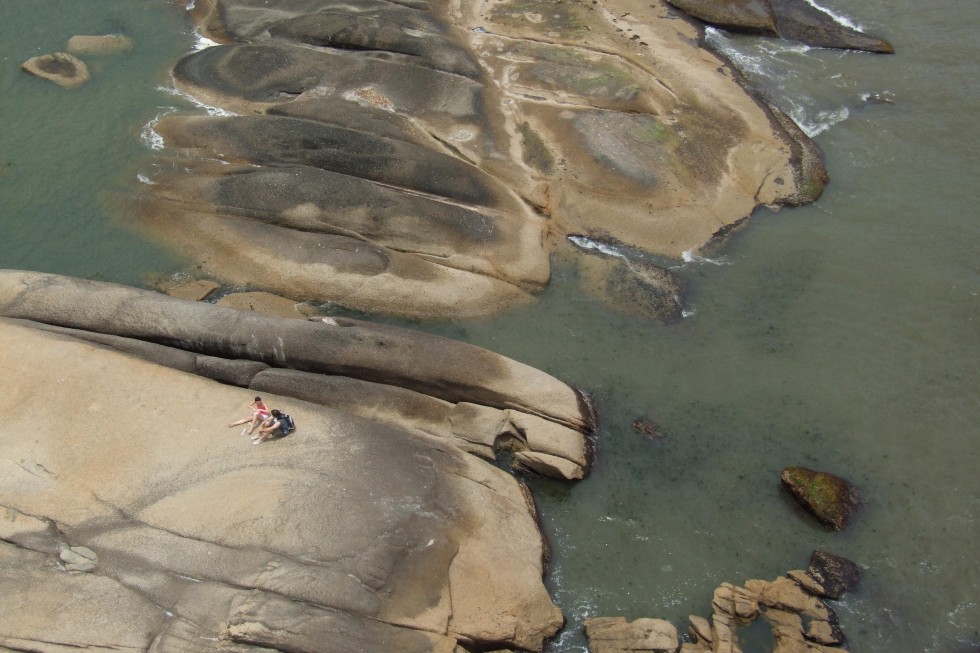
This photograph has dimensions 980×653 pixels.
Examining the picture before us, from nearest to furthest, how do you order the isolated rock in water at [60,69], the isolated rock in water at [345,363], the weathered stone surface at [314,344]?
the isolated rock in water at [345,363]
the weathered stone surface at [314,344]
the isolated rock in water at [60,69]

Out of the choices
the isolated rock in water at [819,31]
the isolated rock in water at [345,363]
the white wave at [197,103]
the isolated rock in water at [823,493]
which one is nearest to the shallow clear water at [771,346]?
the isolated rock in water at [823,493]

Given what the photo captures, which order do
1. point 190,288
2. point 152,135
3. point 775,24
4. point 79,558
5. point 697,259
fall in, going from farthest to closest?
point 775,24, point 152,135, point 697,259, point 190,288, point 79,558

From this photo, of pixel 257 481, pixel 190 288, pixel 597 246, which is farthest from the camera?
pixel 597 246

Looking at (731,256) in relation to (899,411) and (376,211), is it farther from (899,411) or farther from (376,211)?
(376,211)

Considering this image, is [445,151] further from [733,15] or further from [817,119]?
[733,15]

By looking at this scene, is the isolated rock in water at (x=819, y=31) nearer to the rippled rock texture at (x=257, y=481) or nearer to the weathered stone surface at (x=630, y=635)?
the rippled rock texture at (x=257, y=481)

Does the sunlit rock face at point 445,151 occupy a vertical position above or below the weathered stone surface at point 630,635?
above

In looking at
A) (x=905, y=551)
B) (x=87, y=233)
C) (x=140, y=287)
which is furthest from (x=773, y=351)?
(x=87, y=233)

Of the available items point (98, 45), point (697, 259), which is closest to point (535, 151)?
point (697, 259)
